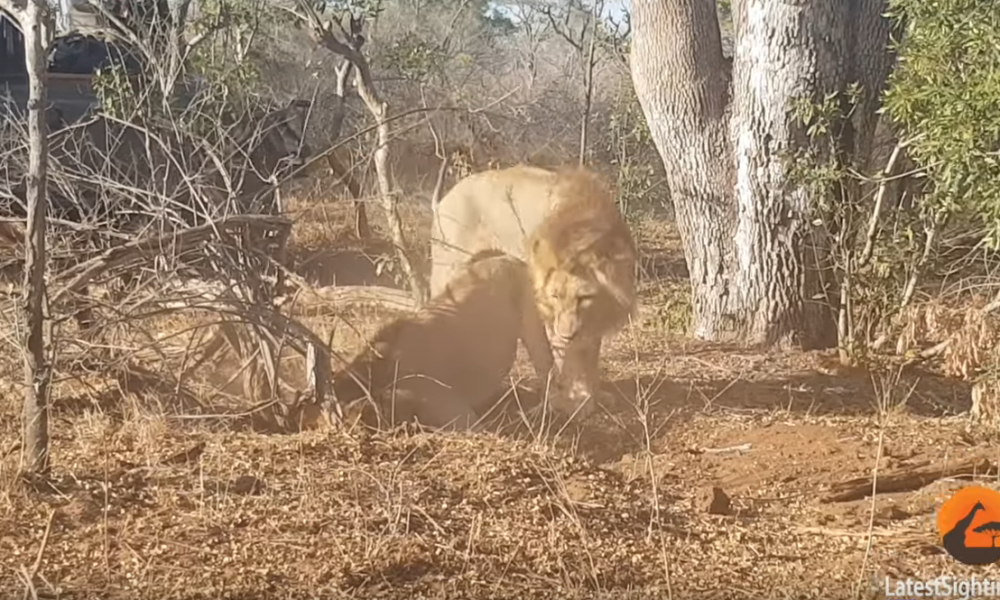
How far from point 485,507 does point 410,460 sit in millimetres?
641

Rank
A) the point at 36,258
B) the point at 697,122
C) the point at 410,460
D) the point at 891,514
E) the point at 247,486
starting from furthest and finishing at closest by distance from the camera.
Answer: the point at 697,122
the point at 410,460
the point at 891,514
the point at 247,486
the point at 36,258

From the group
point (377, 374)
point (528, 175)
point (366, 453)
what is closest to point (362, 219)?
point (528, 175)

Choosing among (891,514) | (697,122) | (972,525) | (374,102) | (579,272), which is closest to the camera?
(972,525)

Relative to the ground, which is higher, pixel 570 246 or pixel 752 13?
pixel 752 13

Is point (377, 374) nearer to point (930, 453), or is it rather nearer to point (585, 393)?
point (585, 393)

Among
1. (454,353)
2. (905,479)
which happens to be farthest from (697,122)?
(905,479)

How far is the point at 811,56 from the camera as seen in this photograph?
7.94m

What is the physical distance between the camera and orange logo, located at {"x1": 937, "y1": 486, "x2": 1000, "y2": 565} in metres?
4.51

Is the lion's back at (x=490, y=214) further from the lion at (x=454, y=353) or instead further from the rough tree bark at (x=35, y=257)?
the rough tree bark at (x=35, y=257)

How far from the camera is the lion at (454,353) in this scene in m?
6.21

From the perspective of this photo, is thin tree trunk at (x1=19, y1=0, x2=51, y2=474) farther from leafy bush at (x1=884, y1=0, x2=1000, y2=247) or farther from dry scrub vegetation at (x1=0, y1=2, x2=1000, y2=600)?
leafy bush at (x1=884, y1=0, x2=1000, y2=247)

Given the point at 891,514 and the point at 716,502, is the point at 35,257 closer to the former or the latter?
the point at 716,502

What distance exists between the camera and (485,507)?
4.83m

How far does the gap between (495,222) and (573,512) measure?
2.92m
